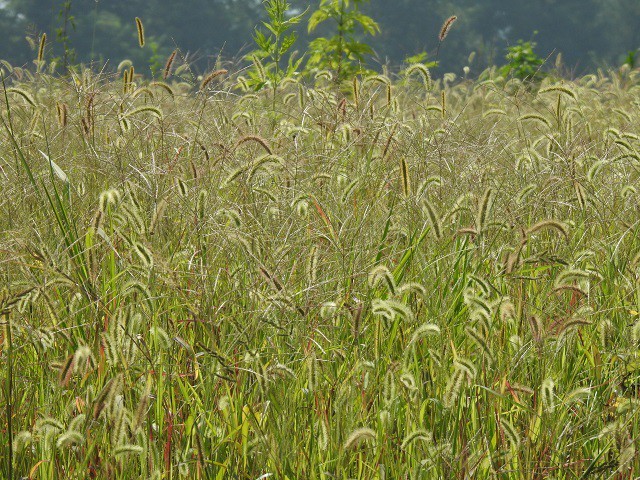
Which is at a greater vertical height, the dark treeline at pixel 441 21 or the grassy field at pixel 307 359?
the grassy field at pixel 307 359

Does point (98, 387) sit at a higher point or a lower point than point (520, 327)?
lower

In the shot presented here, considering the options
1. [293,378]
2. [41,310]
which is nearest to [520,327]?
[293,378]

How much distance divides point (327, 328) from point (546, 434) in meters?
0.63

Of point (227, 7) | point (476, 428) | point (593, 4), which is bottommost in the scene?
point (227, 7)

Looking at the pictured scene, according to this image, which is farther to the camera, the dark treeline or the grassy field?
the dark treeline

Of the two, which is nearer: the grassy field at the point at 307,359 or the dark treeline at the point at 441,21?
the grassy field at the point at 307,359

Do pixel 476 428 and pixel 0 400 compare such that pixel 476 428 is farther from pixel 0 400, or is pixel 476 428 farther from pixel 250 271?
pixel 0 400

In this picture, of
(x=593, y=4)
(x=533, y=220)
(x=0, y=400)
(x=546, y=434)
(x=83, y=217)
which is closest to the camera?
(x=546, y=434)

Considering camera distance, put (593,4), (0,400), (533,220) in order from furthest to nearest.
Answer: (593,4), (533,220), (0,400)

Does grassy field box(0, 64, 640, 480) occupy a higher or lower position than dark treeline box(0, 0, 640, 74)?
higher

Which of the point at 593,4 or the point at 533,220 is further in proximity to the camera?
the point at 593,4

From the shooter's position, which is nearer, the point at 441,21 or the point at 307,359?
the point at 307,359

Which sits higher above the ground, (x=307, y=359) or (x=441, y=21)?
(x=307, y=359)

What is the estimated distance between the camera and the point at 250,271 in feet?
7.14
